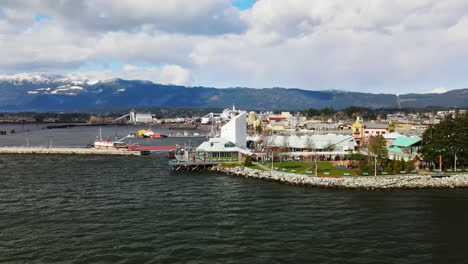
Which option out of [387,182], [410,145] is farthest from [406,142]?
[387,182]

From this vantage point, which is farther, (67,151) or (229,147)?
(67,151)

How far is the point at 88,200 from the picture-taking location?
104 ft

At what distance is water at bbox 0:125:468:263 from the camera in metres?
20.5

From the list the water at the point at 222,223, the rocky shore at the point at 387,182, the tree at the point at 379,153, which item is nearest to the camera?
the water at the point at 222,223

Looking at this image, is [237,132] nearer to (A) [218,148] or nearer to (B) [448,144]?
(A) [218,148]

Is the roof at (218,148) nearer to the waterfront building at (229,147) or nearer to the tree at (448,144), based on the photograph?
the waterfront building at (229,147)

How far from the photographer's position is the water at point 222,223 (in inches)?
808

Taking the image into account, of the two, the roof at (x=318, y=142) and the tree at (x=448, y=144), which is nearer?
the tree at (x=448, y=144)

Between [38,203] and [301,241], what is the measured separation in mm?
23036

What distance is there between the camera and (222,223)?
1019 inches

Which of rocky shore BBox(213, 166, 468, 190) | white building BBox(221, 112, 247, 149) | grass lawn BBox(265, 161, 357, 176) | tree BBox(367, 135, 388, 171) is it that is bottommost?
rocky shore BBox(213, 166, 468, 190)

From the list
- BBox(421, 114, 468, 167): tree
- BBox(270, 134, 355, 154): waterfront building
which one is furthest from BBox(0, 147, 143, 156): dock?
BBox(421, 114, 468, 167): tree

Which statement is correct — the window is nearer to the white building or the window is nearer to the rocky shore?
the white building

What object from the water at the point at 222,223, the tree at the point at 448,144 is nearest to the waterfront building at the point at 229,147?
the water at the point at 222,223
